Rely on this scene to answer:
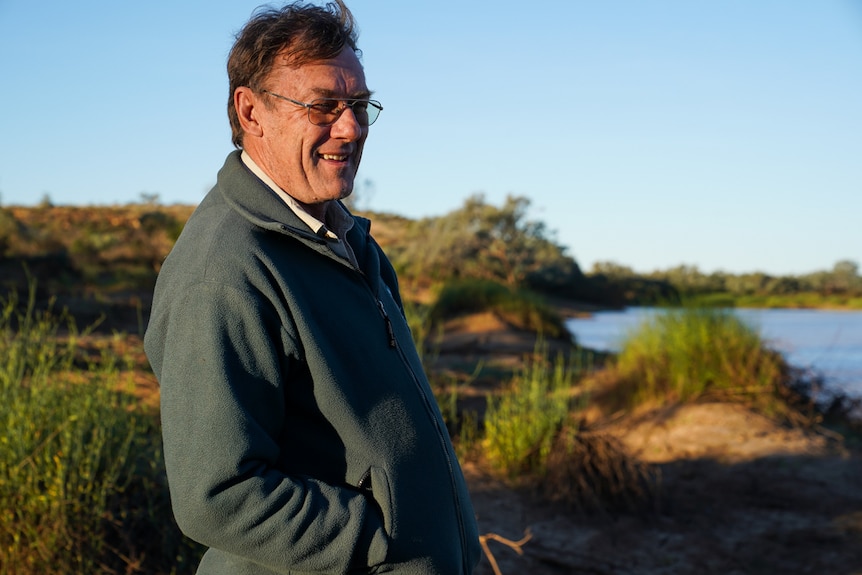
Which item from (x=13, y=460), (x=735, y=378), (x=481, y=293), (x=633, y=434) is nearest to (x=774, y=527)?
(x=633, y=434)

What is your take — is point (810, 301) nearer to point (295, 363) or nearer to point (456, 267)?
point (456, 267)

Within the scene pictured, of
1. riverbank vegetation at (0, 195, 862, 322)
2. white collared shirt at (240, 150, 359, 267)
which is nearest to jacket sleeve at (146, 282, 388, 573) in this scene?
white collared shirt at (240, 150, 359, 267)

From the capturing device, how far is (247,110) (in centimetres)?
199

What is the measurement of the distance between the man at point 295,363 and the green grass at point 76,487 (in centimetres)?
219

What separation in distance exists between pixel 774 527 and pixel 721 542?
0.47 metres

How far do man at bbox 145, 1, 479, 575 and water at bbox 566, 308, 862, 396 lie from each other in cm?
780

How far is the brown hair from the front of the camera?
1928mm

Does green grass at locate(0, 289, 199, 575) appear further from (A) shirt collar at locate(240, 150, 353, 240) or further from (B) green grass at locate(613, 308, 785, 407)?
(B) green grass at locate(613, 308, 785, 407)

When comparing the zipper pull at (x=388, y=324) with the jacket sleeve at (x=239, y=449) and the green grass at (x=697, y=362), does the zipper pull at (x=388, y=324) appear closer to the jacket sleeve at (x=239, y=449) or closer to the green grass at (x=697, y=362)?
the jacket sleeve at (x=239, y=449)

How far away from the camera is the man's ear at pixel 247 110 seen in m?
1.98

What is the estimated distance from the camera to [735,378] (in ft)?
27.6

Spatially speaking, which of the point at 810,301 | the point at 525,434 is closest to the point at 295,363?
the point at 525,434

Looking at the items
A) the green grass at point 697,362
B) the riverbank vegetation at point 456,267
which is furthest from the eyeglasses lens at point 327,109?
the riverbank vegetation at point 456,267

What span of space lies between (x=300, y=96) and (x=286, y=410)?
0.70 metres
